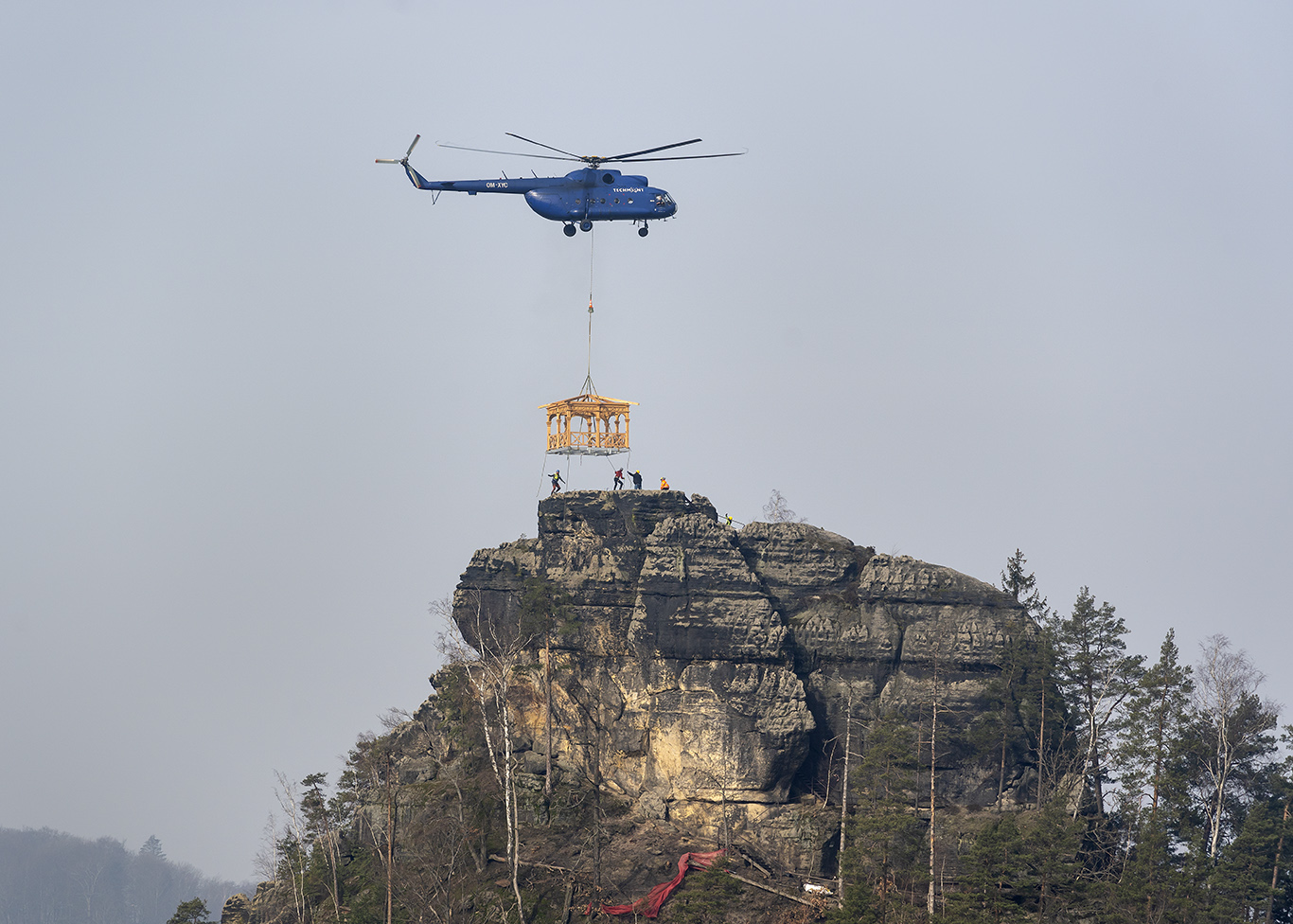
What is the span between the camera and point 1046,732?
200ft

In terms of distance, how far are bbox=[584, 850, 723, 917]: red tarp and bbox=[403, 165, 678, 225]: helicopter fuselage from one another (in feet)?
87.2

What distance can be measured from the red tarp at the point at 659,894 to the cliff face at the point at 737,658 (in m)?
1.94

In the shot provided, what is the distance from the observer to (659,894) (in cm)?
5700

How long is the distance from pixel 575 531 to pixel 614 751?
31.4ft

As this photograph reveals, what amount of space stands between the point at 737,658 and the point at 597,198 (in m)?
20.3

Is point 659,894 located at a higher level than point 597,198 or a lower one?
lower

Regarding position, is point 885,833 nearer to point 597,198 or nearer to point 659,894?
point 659,894

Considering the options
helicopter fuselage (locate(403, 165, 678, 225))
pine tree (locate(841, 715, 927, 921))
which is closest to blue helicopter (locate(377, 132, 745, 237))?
helicopter fuselage (locate(403, 165, 678, 225))

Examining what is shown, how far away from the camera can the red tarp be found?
186 ft

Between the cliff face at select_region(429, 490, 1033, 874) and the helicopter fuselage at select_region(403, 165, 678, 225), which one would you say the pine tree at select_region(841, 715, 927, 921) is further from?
the helicopter fuselage at select_region(403, 165, 678, 225)

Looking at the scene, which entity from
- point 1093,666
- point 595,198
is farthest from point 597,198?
point 1093,666

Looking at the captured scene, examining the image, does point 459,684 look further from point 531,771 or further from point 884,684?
point 884,684

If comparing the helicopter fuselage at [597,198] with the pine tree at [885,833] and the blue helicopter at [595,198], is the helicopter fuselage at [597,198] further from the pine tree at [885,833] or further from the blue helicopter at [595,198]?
the pine tree at [885,833]

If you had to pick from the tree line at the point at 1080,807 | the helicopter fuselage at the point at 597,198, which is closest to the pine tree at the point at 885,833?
the tree line at the point at 1080,807
